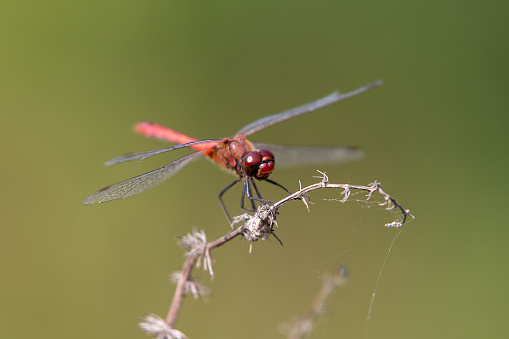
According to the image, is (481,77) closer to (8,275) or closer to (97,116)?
(97,116)

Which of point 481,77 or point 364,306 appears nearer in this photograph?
point 364,306

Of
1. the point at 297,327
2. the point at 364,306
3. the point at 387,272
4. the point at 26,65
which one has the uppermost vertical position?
the point at 26,65

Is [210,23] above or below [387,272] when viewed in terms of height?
above

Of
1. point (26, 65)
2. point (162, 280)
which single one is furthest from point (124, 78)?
Result: point (162, 280)

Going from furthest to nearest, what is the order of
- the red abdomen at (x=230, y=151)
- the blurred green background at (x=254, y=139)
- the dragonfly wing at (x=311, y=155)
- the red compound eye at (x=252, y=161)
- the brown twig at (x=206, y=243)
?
the blurred green background at (x=254, y=139) < the dragonfly wing at (x=311, y=155) < the red abdomen at (x=230, y=151) < the red compound eye at (x=252, y=161) < the brown twig at (x=206, y=243)

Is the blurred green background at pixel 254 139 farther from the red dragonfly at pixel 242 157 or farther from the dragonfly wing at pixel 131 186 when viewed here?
the dragonfly wing at pixel 131 186

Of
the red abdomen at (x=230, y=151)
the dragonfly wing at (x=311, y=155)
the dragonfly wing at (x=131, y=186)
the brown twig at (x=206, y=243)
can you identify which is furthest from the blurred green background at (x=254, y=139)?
the brown twig at (x=206, y=243)

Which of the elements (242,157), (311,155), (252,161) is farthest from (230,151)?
(311,155)
